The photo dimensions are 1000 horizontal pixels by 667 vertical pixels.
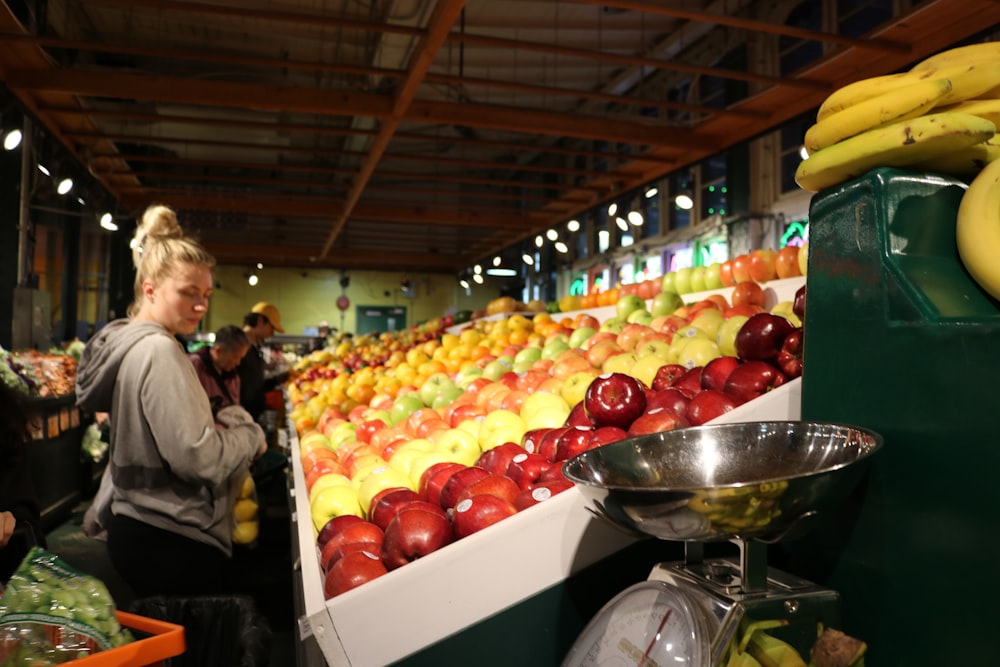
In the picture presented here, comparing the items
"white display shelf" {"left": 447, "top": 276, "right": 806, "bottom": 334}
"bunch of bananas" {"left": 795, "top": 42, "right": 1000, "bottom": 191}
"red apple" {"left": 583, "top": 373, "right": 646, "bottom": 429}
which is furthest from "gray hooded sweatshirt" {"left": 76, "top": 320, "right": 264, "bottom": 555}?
"white display shelf" {"left": 447, "top": 276, "right": 806, "bottom": 334}

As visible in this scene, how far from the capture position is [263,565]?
4.73 m

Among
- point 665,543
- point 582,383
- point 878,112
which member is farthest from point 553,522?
point 582,383

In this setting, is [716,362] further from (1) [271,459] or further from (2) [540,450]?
(1) [271,459]

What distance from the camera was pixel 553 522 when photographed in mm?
1366

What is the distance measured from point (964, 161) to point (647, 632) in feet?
3.27

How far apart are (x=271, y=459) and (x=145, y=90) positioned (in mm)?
3090

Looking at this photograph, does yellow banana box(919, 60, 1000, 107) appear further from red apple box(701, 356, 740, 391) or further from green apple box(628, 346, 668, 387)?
green apple box(628, 346, 668, 387)

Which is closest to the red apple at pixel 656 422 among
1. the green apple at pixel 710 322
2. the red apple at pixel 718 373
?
the red apple at pixel 718 373

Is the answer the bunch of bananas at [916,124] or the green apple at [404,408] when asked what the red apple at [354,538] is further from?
the green apple at [404,408]

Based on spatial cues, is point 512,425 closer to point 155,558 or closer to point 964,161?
point 155,558

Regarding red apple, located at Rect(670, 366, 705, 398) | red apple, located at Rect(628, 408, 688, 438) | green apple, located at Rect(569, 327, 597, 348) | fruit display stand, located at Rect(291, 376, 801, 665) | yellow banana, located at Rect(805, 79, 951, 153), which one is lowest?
fruit display stand, located at Rect(291, 376, 801, 665)

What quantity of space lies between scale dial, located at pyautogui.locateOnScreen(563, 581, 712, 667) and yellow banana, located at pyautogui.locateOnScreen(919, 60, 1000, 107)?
1.03 metres

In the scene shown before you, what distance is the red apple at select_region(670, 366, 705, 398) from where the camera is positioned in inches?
74.0

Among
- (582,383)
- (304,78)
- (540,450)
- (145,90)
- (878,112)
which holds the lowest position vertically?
(540,450)
